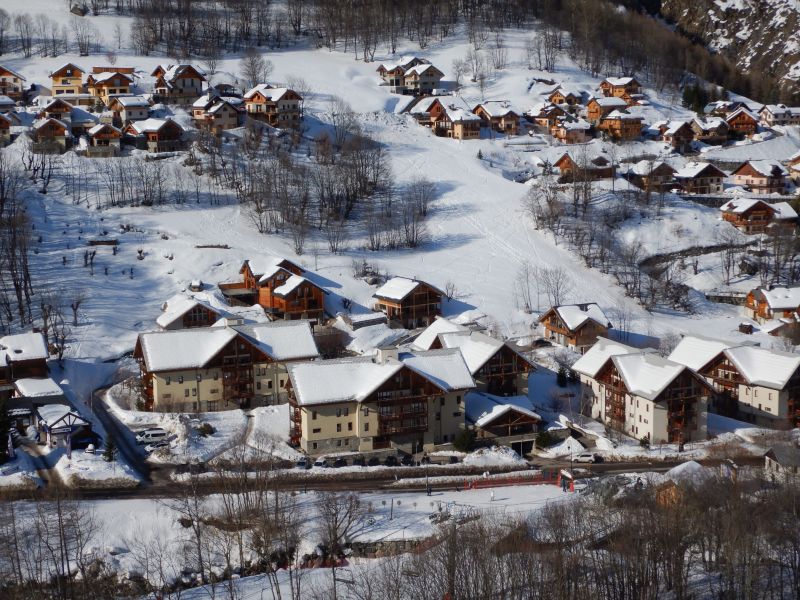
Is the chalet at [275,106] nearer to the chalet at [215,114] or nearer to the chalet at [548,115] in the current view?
the chalet at [215,114]

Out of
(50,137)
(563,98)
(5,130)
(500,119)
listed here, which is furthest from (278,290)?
(563,98)

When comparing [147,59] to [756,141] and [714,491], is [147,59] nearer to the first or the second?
[756,141]

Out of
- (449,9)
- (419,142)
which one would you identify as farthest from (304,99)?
(449,9)

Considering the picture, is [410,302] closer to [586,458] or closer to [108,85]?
[586,458]

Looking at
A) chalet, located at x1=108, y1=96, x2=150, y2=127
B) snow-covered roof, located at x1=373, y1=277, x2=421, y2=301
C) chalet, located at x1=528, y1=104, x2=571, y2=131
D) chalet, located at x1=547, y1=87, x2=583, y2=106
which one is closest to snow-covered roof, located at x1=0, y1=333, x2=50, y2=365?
snow-covered roof, located at x1=373, y1=277, x2=421, y2=301

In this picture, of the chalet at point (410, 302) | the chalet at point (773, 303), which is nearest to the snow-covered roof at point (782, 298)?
the chalet at point (773, 303)

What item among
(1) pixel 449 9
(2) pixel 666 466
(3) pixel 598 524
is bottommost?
(2) pixel 666 466
